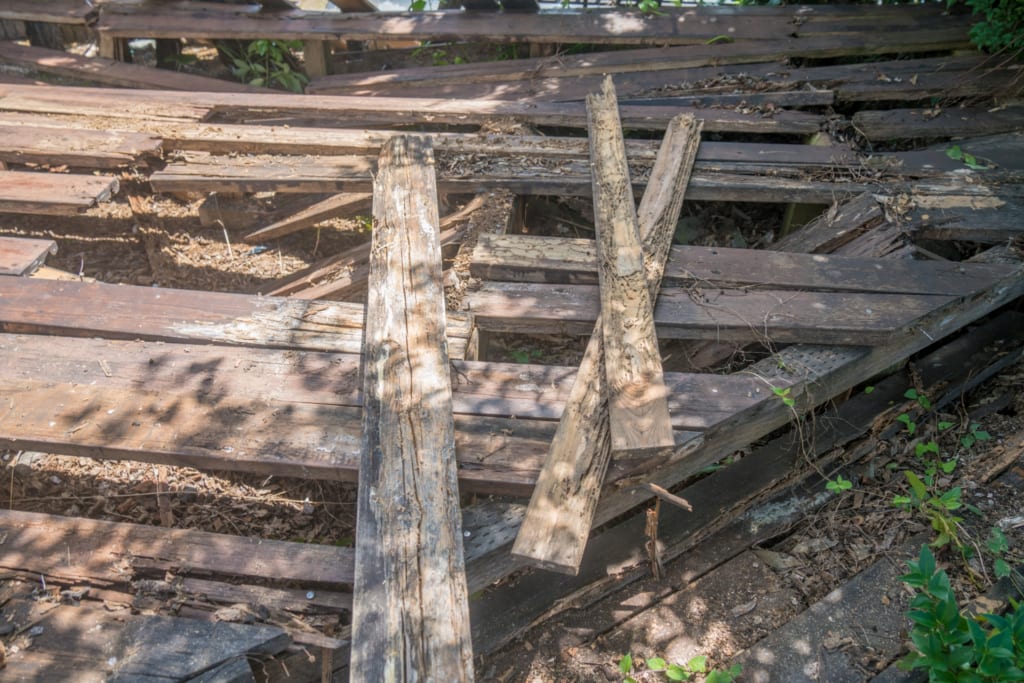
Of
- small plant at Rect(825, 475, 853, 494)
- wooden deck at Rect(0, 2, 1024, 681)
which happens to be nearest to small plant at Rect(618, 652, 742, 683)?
wooden deck at Rect(0, 2, 1024, 681)

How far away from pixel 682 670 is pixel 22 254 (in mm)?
3931

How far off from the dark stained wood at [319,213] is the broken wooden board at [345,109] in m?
0.73

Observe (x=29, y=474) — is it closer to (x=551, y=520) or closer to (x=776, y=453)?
(x=551, y=520)

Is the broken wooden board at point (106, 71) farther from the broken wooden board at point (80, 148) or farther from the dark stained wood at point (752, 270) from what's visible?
the dark stained wood at point (752, 270)

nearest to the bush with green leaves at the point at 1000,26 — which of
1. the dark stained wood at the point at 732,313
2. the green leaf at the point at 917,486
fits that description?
the dark stained wood at the point at 732,313

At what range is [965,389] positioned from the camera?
13.7ft

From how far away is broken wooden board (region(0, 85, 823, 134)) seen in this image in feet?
17.1

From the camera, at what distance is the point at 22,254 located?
4.23m

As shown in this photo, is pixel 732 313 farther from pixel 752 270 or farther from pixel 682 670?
pixel 682 670

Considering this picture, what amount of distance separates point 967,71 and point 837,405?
3140mm

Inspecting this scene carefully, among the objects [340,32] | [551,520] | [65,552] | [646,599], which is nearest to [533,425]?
[551,520]

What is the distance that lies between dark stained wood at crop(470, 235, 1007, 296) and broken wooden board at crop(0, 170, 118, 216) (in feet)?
7.79

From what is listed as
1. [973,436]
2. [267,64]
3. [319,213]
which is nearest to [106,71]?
[267,64]

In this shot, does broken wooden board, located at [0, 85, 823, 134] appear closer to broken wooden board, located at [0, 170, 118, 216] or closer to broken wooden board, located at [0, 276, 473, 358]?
broken wooden board, located at [0, 170, 118, 216]
